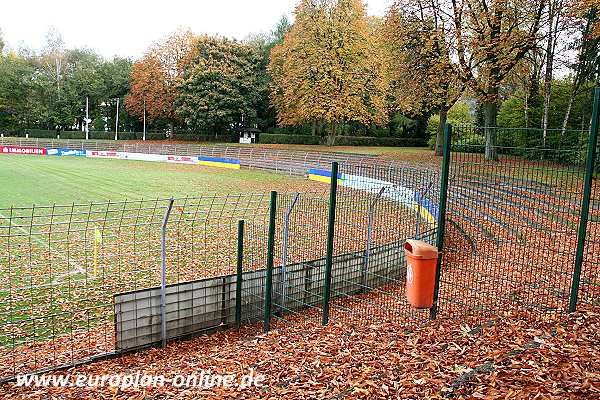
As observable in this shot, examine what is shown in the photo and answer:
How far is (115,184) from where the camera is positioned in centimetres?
2512

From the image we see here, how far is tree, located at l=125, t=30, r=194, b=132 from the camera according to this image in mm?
59938

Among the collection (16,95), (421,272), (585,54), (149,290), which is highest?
(585,54)

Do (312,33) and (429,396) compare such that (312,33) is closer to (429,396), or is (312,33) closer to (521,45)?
(521,45)

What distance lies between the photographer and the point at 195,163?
142 feet

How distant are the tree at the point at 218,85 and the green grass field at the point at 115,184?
22362mm

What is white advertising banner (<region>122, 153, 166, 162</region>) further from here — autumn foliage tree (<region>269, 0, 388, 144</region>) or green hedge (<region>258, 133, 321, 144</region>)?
green hedge (<region>258, 133, 321, 144</region>)

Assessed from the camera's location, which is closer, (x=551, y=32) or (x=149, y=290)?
(x=149, y=290)

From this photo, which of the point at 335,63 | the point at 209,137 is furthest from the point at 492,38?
the point at 209,137

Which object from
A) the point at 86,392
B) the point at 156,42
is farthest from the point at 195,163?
the point at 86,392

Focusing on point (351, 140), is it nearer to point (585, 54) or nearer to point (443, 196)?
point (585, 54)

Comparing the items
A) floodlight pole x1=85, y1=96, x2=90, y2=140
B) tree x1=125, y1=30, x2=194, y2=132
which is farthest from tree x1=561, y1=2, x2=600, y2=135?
floodlight pole x1=85, y1=96, x2=90, y2=140

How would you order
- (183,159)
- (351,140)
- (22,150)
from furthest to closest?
(351,140) → (22,150) → (183,159)

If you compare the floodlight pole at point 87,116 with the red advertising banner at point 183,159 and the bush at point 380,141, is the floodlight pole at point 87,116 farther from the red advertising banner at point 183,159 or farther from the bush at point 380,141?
the bush at point 380,141

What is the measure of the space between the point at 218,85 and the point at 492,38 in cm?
3596
